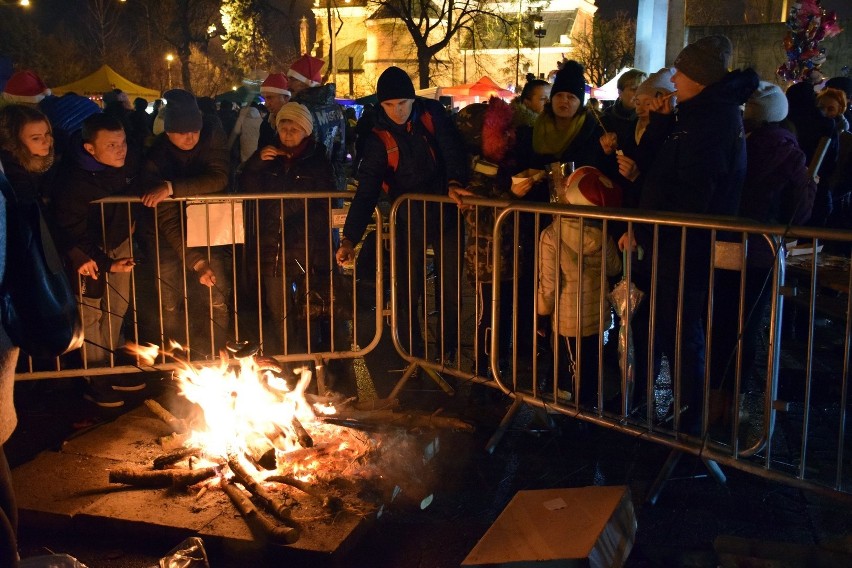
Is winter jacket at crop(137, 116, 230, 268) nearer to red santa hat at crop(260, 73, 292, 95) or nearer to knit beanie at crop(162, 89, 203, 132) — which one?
knit beanie at crop(162, 89, 203, 132)

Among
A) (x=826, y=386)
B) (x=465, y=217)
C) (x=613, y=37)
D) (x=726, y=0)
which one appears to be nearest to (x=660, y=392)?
(x=826, y=386)

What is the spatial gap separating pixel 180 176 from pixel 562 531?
14.1ft

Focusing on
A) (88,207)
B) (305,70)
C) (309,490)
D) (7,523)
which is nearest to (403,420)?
(309,490)

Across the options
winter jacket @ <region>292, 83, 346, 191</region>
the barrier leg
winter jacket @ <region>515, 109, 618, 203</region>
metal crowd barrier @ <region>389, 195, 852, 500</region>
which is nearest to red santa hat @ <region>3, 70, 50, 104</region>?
winter jacket @ <region>292, 83, 346, 191</region>

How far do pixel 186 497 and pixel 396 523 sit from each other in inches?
46.4

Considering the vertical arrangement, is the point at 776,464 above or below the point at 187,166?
below

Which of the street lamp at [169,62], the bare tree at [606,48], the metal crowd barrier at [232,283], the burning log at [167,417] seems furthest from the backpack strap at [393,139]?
the bare tree at [606,48]

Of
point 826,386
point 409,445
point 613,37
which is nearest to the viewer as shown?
point 409,445

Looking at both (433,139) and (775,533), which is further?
(433,139)

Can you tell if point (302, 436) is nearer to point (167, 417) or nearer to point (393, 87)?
point (167, 417)

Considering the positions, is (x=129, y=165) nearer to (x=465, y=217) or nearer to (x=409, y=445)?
(x=465, y=217)

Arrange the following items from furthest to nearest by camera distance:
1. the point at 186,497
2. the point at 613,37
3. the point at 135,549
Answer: the point at 613,37
the point at 186,497
the point at 135,549

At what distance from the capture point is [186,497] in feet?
16.3

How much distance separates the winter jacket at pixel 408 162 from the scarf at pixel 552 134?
0.59 metres
